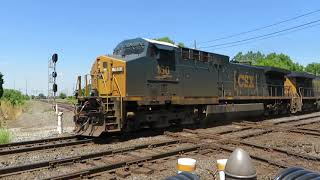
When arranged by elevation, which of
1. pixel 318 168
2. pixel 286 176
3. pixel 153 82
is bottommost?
pixel 318 168

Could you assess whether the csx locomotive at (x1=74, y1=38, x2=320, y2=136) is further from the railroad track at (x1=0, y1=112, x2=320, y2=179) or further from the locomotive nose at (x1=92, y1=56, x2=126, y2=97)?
the railroad track at (x1=0, y1=112, x2=320, y2=179)

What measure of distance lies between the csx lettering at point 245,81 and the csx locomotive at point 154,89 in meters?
0.12

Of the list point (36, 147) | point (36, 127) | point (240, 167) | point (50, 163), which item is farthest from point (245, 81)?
point (240, 167)

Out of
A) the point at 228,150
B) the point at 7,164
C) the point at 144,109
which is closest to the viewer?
the point at 7,164

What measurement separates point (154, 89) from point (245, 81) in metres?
8.11

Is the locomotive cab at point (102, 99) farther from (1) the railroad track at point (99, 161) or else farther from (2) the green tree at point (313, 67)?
(2) the green tree at point (313, 67)

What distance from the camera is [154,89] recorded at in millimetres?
12844

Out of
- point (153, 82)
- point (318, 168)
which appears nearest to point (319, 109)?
point (153, 82)

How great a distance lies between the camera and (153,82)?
12828 mm

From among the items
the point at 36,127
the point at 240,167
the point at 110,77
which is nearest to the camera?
the point at 240,167

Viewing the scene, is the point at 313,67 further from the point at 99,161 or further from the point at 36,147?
the point at 99,161

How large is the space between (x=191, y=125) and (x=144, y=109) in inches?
140

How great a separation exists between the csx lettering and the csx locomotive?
0.12 meters

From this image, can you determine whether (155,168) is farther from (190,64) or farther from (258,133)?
(190,64)
